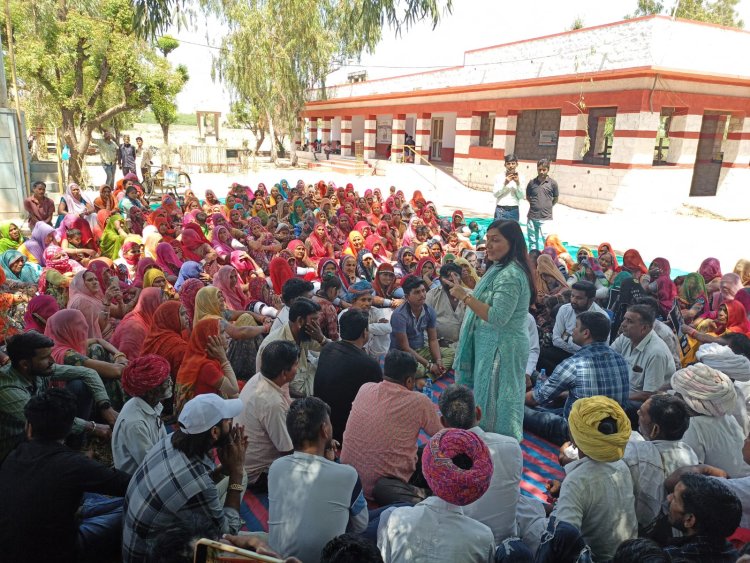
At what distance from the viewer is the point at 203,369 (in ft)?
10.9

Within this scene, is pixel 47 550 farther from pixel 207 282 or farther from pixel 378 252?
pixel 378 252

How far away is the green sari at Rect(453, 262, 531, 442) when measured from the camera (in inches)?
117

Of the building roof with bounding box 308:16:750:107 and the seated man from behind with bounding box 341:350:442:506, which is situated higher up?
the building roof with bounding box 308:16:750:107

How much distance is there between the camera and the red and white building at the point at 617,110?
13.2 m

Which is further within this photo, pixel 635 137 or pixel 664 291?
pixel 635 137

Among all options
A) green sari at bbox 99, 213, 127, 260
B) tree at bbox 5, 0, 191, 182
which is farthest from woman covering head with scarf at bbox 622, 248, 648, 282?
tree at bbox 5, 0, 191, 182

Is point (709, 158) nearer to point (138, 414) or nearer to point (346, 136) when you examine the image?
point (138, 414)

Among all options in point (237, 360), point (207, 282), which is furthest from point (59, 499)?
point (207, 282)

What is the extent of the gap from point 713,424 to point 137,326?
150 inches

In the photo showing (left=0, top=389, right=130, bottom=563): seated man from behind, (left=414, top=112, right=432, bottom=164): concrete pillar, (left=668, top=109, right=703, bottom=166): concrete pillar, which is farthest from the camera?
(left=414, top=112, right=432, bottom=164): concrete pillar

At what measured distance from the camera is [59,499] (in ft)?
6.66

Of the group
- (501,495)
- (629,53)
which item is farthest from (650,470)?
(629,53)

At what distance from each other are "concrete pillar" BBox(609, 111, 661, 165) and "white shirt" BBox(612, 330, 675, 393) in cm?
1111

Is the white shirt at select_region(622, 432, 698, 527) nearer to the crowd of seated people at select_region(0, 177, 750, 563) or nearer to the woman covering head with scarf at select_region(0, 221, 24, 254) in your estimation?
the crowd of seated people at select_region(0, 177, 750, 563)
